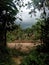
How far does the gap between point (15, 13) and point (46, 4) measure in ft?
7.70

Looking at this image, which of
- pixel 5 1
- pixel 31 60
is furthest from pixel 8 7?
pixel 31 60

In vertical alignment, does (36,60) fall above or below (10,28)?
below

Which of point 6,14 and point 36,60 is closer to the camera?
point 36,60

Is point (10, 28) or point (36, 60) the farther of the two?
point (10, 28)

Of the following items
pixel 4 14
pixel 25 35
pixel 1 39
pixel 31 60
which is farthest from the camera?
pixel 25 35

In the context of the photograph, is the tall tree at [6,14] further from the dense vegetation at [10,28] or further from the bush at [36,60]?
the bush at [36,60]

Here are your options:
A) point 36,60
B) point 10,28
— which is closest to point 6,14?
point 10,28

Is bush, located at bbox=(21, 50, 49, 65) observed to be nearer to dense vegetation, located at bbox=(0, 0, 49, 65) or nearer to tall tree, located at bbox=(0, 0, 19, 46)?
dense vegetation, located at bbox=(0, 0, 49, 65)

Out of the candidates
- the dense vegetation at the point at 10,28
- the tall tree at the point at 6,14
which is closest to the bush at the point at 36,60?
the dense vegetation at the point at 10,28

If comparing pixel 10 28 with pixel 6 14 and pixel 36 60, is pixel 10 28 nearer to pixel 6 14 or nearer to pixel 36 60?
pixel 6 14

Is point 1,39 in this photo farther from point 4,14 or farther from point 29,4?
point 29,4

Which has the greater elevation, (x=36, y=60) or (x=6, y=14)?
(x=6, y=14)

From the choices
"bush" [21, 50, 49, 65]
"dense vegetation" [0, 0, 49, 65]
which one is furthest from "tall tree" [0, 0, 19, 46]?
"bush" [21, 50, 49, 65]

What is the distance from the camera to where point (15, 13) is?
16.9 meters
